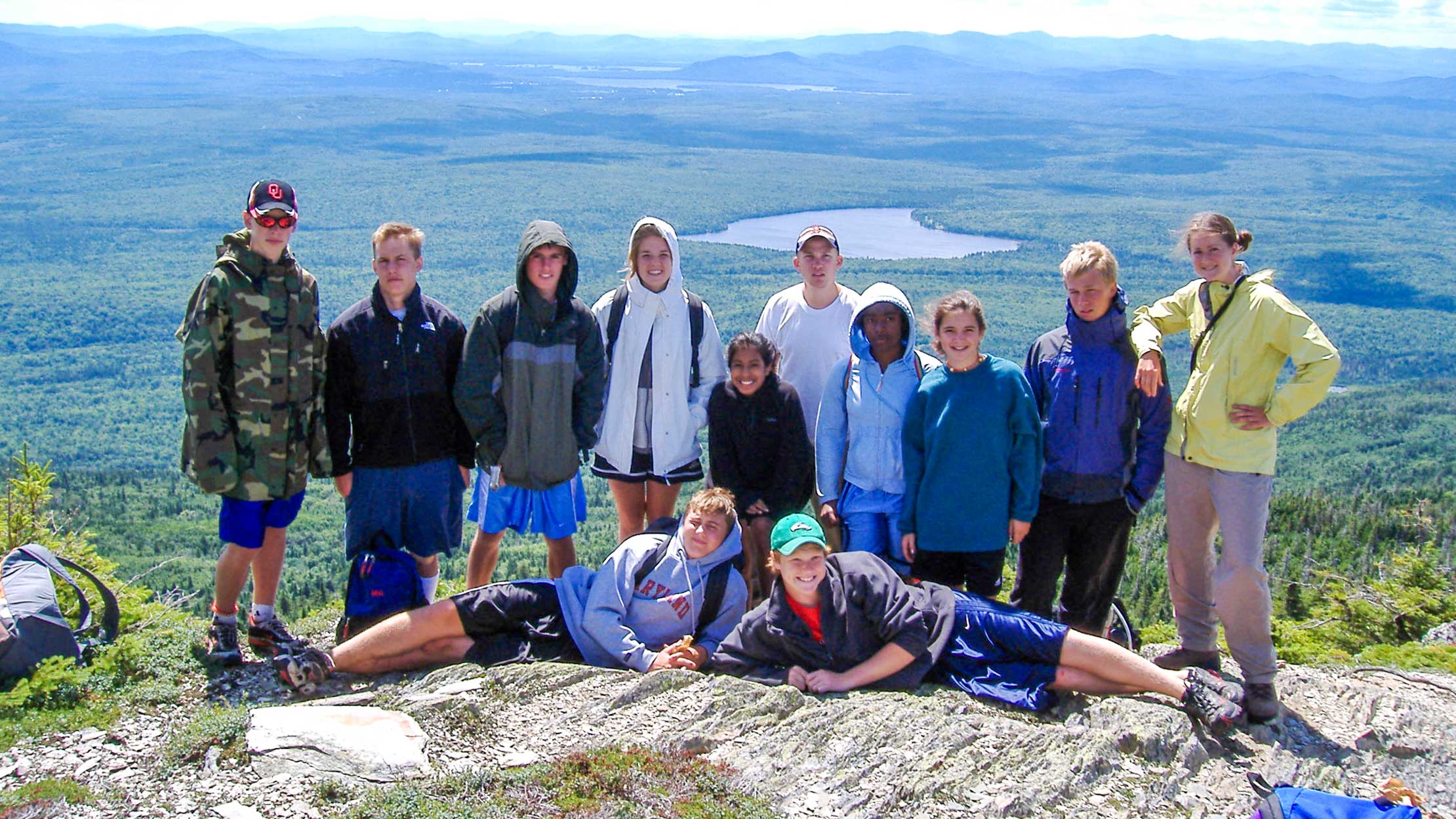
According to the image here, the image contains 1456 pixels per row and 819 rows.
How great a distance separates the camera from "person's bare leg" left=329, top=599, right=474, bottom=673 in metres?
5.09

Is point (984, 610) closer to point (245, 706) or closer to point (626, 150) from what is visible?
point (245, 706)

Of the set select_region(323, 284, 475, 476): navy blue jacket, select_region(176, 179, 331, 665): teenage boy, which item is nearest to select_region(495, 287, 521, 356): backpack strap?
select_region(323, 284, 475, 476): navy blue jacket

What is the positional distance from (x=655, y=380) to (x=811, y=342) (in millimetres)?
957

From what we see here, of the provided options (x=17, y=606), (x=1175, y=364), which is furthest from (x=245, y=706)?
(x=1175, y=364)

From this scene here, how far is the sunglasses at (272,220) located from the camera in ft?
16.1

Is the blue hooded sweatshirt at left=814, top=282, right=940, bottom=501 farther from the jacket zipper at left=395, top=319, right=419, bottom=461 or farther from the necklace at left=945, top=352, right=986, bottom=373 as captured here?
the jacket zipper at left=395, top=319, right=419, bottom=461

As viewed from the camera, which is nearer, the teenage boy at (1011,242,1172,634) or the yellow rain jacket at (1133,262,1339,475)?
the yellow rain jacket at (1133,262,1339,475)

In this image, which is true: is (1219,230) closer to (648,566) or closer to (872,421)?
(872,421)

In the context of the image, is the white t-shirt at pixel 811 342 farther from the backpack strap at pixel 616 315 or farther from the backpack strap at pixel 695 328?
the backpack strap at pixel 616 315

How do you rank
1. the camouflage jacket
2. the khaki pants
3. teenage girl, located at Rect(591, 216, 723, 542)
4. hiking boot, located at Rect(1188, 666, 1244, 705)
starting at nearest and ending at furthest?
hiking boot, located at Rect(1188, 666, 1244, 705)
the khaki pants
the camouflage jacket
teenage girl, located at Rect(591, 216, 723, 542)

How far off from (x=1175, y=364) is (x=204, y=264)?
3526 inches

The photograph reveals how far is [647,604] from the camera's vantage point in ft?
17.0

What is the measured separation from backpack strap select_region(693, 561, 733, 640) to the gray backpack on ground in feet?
9.84

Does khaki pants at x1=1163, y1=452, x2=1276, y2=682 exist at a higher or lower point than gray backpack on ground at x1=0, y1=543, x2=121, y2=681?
higher
